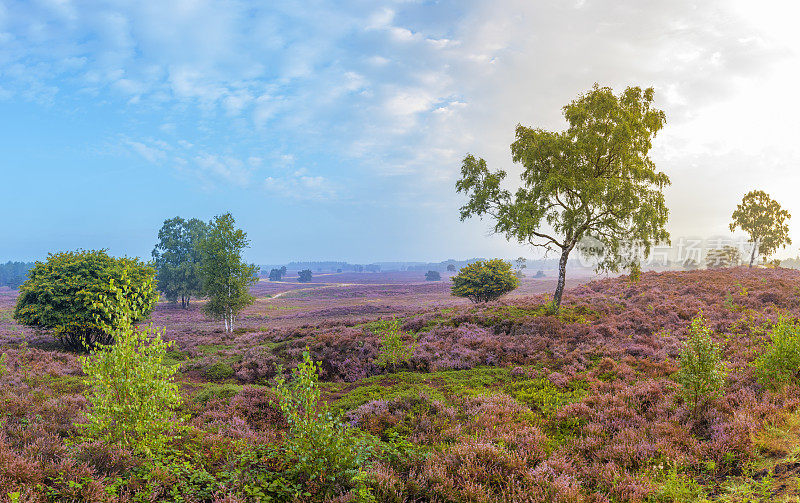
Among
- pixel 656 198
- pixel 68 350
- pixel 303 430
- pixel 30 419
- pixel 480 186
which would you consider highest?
pixel 480 186

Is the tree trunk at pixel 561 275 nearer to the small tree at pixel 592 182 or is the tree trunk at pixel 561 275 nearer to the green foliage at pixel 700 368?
the small tree at pixel 592 182

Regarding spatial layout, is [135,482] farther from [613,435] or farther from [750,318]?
[750,318]

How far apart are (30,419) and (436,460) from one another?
9.78 meters

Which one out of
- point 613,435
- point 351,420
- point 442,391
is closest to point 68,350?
point 351,420

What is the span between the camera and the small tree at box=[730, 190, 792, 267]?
52188 millimetres

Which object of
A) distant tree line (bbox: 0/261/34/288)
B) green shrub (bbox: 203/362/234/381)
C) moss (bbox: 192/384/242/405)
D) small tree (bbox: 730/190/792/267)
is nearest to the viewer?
moss (bbox: 192/384/242/405)

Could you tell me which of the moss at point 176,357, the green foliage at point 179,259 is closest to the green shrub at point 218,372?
the moss at point 176,357

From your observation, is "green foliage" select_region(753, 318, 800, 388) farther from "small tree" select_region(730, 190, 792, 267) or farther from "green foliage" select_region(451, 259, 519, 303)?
"small tree" select_region(730, 190, 792, 267)

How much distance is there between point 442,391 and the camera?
12531 mm

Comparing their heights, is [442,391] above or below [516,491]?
below

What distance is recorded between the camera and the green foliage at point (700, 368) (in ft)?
27.1

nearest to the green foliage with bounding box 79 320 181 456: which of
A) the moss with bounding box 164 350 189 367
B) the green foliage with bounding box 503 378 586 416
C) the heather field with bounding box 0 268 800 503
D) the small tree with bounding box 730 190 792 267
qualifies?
the heather field with bounding box 0 268 800 503

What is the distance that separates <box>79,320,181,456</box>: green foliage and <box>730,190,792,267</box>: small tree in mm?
72837

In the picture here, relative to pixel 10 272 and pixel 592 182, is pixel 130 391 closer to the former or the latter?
pixel 592 182
